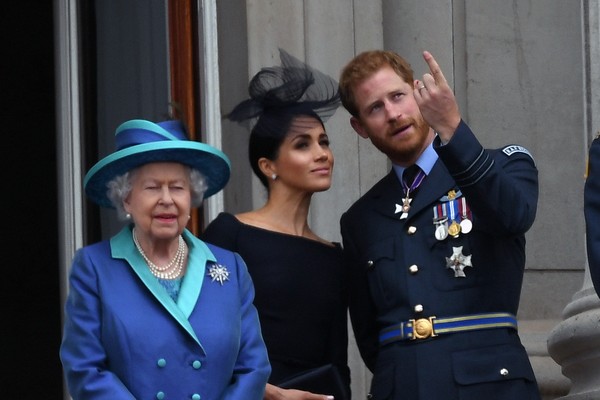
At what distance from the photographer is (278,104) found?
5215 millimetres

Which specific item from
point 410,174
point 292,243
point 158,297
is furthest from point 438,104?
point 158,297

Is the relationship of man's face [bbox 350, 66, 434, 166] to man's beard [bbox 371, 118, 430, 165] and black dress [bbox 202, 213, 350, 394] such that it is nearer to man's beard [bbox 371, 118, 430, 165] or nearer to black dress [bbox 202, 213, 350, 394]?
man's beard [bbox 371, 118, 430, 165]

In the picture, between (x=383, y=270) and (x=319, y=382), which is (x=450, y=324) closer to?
(x=383, y=270)

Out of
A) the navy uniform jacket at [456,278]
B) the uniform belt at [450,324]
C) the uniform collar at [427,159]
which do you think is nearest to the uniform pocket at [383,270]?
the navy uniform jacket at [456,278]

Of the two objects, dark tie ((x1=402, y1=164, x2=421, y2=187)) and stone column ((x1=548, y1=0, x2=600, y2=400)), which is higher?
dark tie ((x1=402, y1=164, x2=421, y2=187))

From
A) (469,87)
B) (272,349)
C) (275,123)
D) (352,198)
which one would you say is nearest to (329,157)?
(275,123)

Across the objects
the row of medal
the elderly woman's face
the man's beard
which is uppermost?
the man's beard

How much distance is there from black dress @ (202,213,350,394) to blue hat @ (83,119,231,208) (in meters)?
0.37

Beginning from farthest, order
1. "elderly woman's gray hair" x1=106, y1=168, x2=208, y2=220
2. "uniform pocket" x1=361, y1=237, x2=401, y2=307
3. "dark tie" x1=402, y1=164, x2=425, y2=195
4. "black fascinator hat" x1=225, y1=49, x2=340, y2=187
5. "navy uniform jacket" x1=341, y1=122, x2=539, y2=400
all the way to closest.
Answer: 1. "black fascinator hat" x1=225, y1=49, x2=340, y2=187
2. "dark tie" x1=402, y1=164, x2=425, y2=195
3. "uniform pocket" x1=361, y1=237, x2=401, y2=307
4. "navy uniform jacket" x1=341, y1=122, x2=539, y2=400
5. "elderly woman's gray hair" x1=106, y1=168, x2=208, y2=220

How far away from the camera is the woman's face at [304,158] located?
5.16m

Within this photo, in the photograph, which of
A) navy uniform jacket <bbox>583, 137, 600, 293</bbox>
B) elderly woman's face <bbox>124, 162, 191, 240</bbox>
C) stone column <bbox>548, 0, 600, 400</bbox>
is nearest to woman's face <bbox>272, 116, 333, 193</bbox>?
elderly woman's face <bbox>124, 162, 191, 240</bbox>

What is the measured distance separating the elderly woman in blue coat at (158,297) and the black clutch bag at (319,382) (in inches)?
13.7

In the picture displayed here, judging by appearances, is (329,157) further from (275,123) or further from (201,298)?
(201,298)

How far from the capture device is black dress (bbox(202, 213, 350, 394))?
5000 mm
